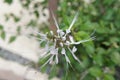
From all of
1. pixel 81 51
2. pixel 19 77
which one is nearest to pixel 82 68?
pixel 81 51

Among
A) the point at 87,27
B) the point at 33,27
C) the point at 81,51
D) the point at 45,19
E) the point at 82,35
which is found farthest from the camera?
the point at 45,19

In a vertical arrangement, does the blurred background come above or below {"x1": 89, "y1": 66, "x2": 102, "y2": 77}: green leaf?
above

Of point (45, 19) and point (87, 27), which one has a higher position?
point (45, 19)

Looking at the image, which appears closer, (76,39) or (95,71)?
(76,39)

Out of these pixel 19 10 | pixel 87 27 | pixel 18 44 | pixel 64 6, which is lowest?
pixel 87 27

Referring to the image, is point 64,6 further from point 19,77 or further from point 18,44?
point 18,44

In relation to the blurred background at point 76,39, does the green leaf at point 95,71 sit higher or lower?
lower

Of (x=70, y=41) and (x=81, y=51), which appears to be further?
(x=81, y=51)

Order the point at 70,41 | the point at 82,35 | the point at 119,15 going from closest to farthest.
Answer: the point at 70,41 < the point at 82,35 < the point at 119,15
